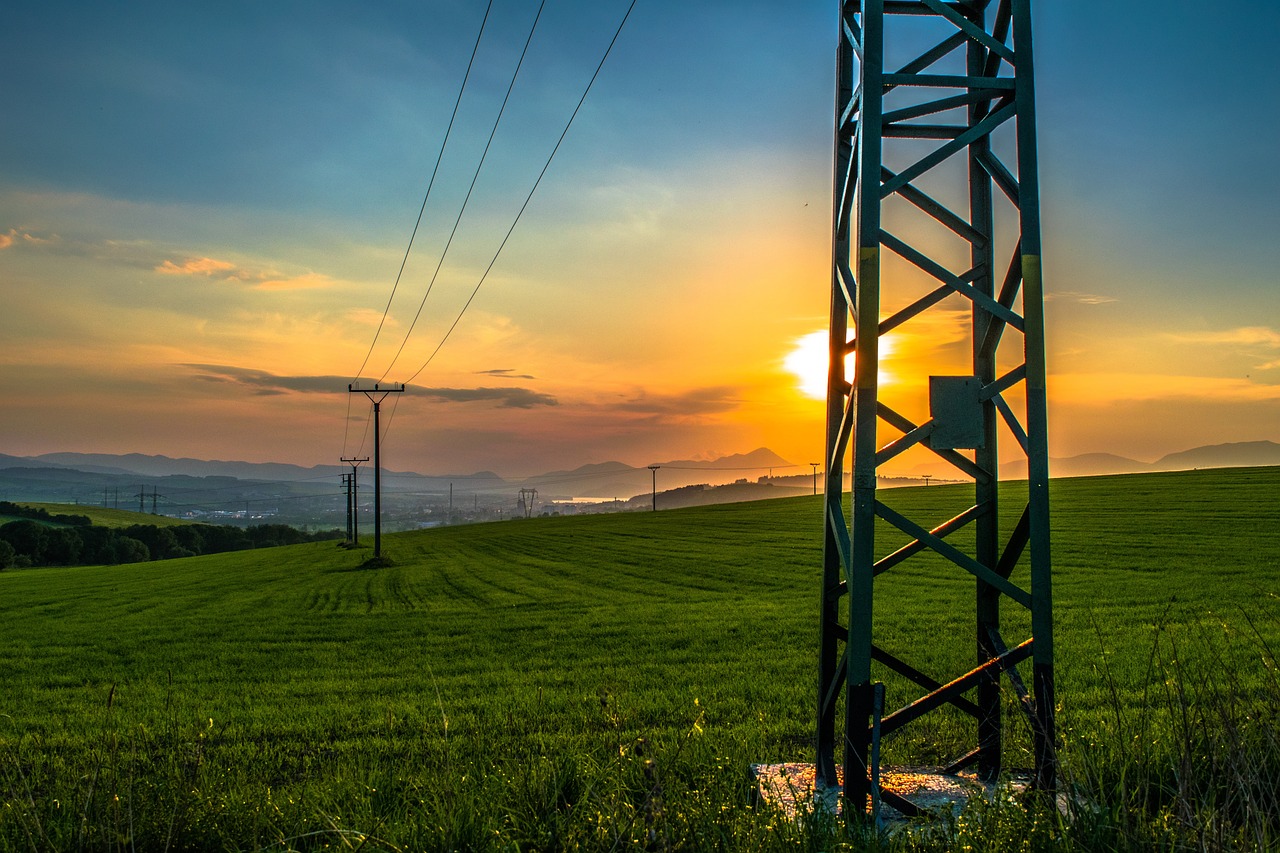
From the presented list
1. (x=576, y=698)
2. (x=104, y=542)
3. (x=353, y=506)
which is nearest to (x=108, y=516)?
(x=104, y=542)

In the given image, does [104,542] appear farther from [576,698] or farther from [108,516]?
[576,698]

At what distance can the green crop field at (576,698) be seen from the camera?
4.44 meters

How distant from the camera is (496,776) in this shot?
5516 millimetres

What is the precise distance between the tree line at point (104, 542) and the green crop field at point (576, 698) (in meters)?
68.6

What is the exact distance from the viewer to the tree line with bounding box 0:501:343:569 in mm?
98375

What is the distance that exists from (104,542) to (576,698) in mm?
115737

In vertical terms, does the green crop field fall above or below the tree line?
above

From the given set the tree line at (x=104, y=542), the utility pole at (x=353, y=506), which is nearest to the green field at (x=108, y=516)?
the tree line at (x=104, y=542)

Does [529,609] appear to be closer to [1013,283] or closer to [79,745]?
[79,745]

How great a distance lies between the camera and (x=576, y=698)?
1122 centimetres

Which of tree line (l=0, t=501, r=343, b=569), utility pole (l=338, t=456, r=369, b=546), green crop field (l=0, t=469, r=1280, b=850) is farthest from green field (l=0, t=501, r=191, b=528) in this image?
green crop field (l=0, t=469, r=1280, b=850)

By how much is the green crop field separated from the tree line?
68.6 metres

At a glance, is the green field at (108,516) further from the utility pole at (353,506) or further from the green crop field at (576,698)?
the green crop field at (576,698)

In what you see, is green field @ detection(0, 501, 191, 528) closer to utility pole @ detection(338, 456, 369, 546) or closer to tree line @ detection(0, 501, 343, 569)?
tree line @ detection(0, 501, 343, 569)
